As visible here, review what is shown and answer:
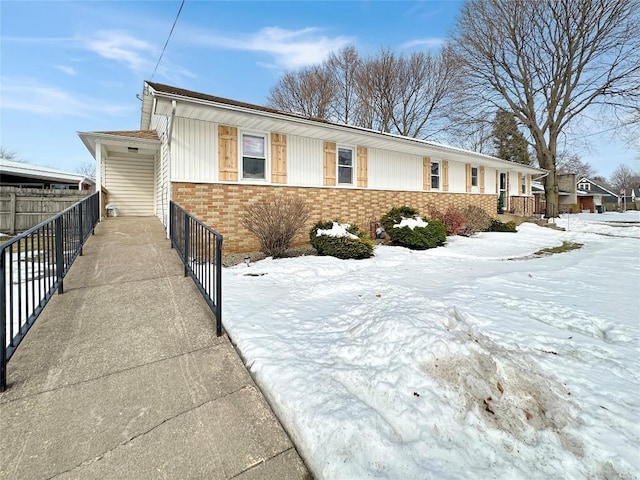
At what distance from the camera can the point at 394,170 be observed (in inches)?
467

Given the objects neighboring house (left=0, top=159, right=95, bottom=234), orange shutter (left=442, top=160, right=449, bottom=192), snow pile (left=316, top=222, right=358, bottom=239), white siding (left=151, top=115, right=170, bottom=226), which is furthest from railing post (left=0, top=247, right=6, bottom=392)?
orange shutter (left=442, top=160, right=449, bottom=192)

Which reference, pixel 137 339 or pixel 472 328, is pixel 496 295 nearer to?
pixel 472 328

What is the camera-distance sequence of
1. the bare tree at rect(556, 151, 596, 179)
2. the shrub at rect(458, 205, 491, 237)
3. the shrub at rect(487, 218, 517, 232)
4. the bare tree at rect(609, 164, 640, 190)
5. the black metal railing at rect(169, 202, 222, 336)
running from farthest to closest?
the bare tree at rect(609, 164, 640, 190) → the bare tree at rect(556, 151, 596, 179) → the shrub at rect(487, 218, 517, 232) → the shrub at rect(458, 205, 491, 237) → the black metal railing at rect(169, 202, 222, 336)

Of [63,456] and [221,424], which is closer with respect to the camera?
[63,456]

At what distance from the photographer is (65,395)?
2.29m

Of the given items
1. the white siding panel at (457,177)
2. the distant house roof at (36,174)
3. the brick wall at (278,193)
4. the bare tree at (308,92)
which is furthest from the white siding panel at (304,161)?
the bare tree at (308,92)

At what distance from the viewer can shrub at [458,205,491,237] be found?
42.4 ft

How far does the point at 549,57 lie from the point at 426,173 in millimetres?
14039

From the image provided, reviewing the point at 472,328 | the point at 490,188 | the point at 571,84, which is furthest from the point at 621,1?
the point at 472,328

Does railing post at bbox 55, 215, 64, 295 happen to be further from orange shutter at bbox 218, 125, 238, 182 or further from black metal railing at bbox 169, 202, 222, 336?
orange shutter at bbox 218, 125, 238, 182

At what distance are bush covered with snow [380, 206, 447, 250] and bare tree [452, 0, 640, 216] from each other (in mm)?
14969

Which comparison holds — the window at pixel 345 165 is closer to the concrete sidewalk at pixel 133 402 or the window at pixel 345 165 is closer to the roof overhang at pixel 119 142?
the roof overhang at pixel 119 142

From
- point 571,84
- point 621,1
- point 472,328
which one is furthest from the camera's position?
point 571,84

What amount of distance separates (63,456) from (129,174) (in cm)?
1108
